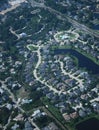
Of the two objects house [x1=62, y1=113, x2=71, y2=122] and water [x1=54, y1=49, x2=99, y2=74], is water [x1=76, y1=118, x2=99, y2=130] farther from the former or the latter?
water [x1=54, y1=49, x2=99, y2=74]

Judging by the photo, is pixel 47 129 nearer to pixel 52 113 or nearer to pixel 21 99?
pixel 52 113

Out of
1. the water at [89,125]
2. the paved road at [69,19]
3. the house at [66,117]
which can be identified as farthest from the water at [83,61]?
the water at [89,125]

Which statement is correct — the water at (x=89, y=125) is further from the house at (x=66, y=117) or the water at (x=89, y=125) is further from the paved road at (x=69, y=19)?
the paved road at (x=69, y=19)

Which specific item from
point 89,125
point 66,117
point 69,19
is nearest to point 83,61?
point 66,117

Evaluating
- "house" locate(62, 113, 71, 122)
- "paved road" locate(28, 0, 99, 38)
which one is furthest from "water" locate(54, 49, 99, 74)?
"house" locate(62, 113, 71, 122)

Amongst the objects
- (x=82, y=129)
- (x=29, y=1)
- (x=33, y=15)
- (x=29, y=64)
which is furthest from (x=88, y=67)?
(x=29, y=1)

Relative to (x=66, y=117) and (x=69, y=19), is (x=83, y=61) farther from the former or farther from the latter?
(x=69, y=19)

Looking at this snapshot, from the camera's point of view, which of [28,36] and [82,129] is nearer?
[82,129]
